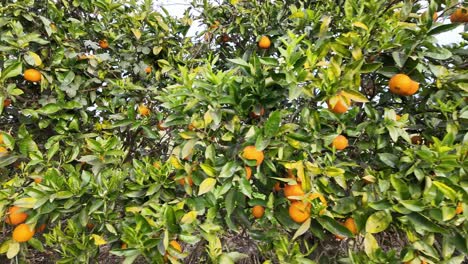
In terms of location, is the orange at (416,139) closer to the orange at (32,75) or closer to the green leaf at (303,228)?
the green leaf at (303,228)

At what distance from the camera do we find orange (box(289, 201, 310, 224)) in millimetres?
1122

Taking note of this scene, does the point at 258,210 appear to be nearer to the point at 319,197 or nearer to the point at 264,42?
the point at 319,197

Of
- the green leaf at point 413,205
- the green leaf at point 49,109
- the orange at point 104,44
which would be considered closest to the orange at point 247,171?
the green leaf at point 413,205

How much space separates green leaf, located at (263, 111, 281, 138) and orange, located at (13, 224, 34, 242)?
38.0 inches

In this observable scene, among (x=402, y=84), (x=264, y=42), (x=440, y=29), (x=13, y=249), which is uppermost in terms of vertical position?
(x=440, y=29)

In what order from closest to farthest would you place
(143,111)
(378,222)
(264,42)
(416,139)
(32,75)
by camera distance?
(378,222) < (416,139) < (32,75) < (143,111) < (264,42)

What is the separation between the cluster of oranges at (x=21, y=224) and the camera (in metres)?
1.29

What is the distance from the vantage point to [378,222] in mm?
1090

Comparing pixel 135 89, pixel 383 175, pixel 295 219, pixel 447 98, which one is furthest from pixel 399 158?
pixel 135 89

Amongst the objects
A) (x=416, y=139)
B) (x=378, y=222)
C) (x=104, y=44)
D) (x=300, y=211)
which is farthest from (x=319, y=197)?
(x=104, y=44)

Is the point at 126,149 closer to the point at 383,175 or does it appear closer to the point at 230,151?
the point at 230,151

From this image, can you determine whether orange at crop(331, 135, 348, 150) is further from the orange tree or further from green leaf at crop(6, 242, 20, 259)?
green leaf at crop(6, 242, 20, 259)

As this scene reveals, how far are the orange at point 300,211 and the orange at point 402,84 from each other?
0.55 m

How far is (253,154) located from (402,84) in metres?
0.61
